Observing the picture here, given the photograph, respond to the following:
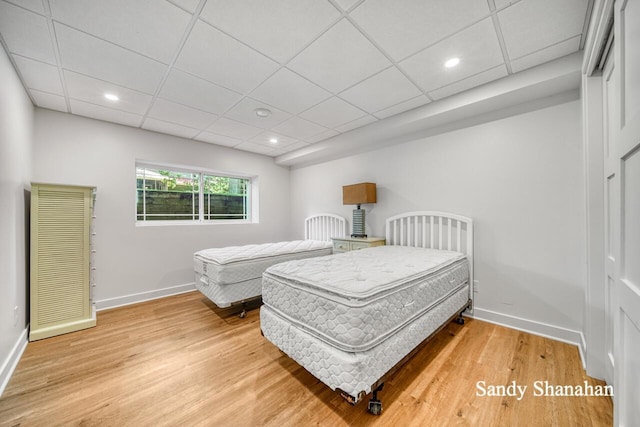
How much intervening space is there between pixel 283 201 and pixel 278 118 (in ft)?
7.57

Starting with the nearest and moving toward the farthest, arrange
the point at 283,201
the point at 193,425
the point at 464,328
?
the point at 193,425, the point at 464,328, the point at 283,201

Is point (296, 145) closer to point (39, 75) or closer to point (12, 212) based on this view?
point (39, 75)

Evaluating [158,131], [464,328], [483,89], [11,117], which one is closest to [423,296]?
[464,328]

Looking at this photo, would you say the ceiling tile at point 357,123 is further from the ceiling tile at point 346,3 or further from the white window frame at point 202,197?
the white window frame at point 202,197

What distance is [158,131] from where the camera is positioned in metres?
3.44

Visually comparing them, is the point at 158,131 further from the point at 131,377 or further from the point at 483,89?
the point at 483,89

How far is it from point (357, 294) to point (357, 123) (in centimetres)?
254

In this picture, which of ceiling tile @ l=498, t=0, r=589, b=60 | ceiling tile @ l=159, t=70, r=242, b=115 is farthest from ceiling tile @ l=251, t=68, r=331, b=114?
ceiling tile @ l=498, t=0, r=589, b=60

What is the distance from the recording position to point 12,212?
1.92 m

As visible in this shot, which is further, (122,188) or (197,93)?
(122,188)

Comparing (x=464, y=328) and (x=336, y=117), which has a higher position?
(x=336, y=117)

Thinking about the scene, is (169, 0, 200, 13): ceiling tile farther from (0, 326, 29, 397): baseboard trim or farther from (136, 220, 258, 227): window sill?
(136, 220, 258, 227): window sill

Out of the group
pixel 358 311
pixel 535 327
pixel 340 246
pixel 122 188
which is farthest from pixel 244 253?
pixel 535 327

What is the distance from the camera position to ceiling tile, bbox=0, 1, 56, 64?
1.42 meters
